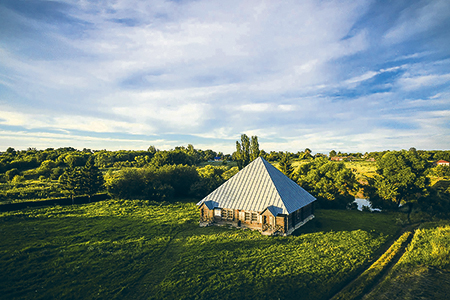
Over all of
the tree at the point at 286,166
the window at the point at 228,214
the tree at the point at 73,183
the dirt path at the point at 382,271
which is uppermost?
the tree at the point at 286,166

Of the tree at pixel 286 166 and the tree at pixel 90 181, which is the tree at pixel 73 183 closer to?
the tree at pixel 90 181

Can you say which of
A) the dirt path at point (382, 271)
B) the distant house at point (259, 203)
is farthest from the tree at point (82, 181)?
the dirt path at point (382, 271)

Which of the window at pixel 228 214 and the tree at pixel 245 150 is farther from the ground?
the tree at pixel 245 150

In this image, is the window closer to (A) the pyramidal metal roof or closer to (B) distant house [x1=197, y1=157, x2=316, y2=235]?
(B) distant house [x1=197, y1=157, x2=316, y2=235]

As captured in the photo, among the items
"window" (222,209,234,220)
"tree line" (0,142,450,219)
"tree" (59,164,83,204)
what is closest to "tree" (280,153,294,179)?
"tree line" (0,142,450,219)

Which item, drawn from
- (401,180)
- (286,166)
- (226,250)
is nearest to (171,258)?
(226,250)

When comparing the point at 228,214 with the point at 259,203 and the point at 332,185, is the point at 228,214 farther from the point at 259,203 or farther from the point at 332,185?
the point at 332,185
